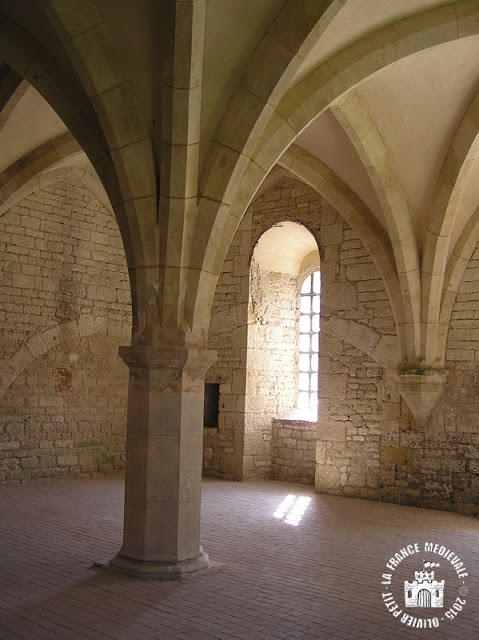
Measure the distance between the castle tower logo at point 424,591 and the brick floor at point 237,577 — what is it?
7cm

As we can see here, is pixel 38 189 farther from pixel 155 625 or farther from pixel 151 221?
pixel 155 625

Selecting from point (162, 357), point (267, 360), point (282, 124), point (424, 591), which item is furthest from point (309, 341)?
point (424, 591)

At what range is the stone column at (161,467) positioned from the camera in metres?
4.66

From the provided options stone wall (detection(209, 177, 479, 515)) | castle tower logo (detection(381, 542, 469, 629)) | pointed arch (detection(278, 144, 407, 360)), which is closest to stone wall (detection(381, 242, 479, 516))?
stone wall (detection(209, 177, 479, 515))

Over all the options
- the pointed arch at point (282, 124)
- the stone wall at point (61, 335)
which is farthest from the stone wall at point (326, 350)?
the pointed arch at point (282, 124)

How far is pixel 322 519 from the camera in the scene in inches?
273

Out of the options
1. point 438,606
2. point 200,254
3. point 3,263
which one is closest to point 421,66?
point 200,254

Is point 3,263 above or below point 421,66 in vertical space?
below

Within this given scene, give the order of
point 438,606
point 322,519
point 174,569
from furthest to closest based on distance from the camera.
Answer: point 322,519
point 174,569
point 438,606

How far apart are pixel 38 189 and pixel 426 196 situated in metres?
5.01

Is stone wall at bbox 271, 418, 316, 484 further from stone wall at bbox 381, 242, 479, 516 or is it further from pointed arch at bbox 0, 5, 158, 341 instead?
pointed arch at bbox 0, 5, 158, 341

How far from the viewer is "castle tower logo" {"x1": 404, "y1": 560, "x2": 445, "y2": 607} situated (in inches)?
169

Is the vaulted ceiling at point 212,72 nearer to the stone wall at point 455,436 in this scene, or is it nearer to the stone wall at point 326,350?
the stone wall at point 455,436

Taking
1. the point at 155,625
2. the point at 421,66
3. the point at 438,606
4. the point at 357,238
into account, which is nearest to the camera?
the point at 155,625
